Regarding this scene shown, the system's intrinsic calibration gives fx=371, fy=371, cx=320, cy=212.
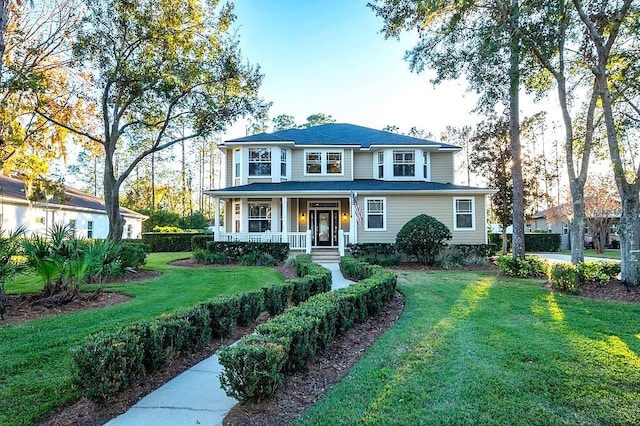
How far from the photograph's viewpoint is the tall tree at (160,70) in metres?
13.2

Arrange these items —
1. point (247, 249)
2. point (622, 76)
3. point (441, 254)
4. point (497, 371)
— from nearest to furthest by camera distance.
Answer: point (497, 371)
point (622, 76)
point (441, 254)
point (247, 249)

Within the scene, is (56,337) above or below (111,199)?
below

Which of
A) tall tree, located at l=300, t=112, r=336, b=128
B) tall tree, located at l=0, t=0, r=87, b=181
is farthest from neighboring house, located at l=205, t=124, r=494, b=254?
tall tree, located at l=300, t=112, r=336, b=128

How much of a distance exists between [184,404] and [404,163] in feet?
56.6

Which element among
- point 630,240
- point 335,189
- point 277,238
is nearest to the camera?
point 630,240

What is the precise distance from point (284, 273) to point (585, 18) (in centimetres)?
1090

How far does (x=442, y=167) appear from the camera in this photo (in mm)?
19906

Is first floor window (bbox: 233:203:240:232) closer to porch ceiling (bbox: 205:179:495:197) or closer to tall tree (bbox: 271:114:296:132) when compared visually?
porch ceiling (bbox: 205:179:495:197)

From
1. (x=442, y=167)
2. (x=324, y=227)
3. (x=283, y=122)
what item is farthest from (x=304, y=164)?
(x=283, y=122)

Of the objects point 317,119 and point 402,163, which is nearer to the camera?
point 402,163

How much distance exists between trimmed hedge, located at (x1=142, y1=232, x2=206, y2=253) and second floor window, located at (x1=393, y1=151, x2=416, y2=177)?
44.9 feet

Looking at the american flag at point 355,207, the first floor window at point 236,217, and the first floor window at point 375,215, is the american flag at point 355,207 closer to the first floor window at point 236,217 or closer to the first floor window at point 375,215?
the first floor window at point 375,215

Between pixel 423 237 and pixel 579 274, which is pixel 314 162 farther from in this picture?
pixel 579 274

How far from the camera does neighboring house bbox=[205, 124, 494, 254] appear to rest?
55.6 ft
